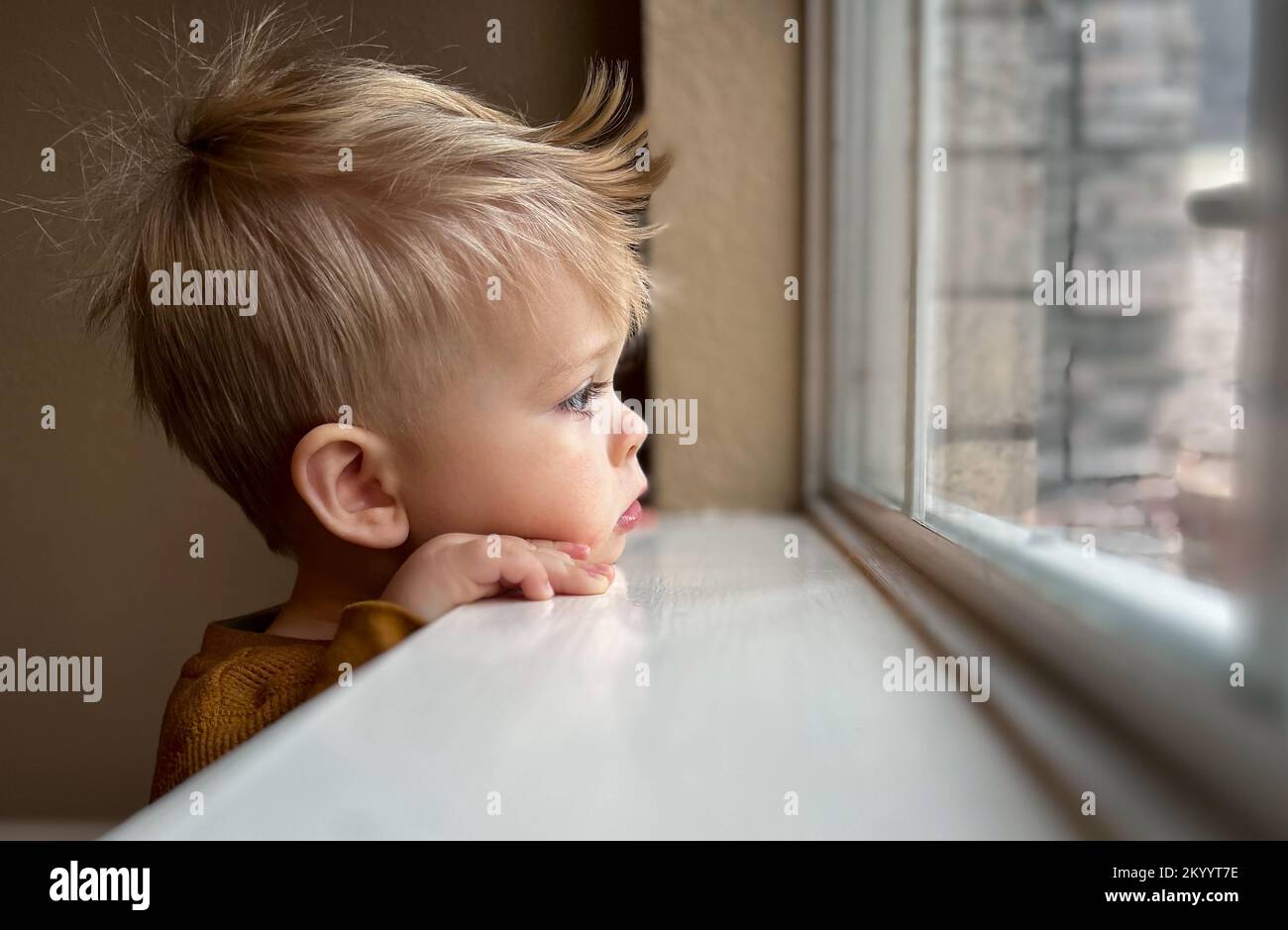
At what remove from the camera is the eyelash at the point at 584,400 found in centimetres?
72

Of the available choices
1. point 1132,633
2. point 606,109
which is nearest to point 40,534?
point 606,109

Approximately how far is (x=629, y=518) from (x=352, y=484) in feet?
0.81

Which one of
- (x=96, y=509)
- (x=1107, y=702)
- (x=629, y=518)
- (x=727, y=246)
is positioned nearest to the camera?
(x=1107, y=702)

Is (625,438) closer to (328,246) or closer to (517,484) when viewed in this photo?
(517,484)

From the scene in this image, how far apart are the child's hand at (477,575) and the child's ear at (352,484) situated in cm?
7

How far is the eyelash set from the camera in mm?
722

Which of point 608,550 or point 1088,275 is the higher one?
point 1088,275

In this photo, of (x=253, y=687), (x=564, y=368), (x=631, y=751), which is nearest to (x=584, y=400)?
(x=564, y=368)

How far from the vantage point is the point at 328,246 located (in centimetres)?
67

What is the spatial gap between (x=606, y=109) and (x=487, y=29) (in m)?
0.44

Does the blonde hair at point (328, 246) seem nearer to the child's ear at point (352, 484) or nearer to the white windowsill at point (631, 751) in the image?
the child's ear at point (352, 484)

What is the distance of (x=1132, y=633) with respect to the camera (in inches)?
10.4

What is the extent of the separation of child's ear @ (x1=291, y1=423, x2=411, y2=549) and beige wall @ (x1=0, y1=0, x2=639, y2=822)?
749 mm

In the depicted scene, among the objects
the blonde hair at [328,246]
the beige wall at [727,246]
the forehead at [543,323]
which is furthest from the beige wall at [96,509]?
the forehead at [543,323]
